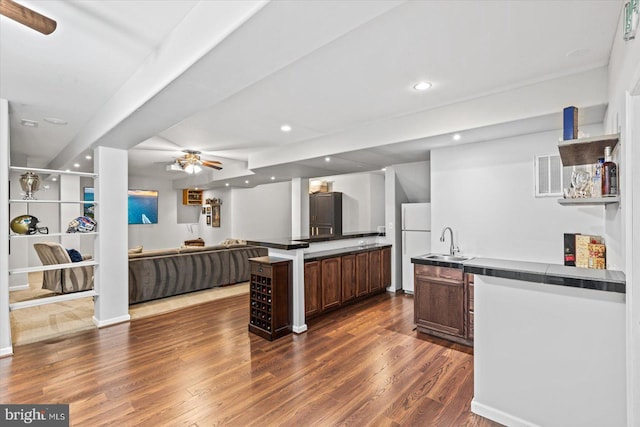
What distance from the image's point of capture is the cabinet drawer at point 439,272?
3412mm

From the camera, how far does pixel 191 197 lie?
10266 millimetres

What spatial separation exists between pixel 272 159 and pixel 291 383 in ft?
12.0

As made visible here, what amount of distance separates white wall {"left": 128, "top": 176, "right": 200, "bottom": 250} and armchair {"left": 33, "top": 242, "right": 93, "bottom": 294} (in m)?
3.82

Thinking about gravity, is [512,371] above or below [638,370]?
below

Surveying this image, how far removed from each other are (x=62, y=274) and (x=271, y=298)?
404 centimetres

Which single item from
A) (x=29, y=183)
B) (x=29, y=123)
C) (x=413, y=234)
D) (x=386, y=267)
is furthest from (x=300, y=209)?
(x=29, y=123)

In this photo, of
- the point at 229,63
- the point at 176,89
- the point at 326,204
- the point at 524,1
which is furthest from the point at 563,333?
the point at 326,204

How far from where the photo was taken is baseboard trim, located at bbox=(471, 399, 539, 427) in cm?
199

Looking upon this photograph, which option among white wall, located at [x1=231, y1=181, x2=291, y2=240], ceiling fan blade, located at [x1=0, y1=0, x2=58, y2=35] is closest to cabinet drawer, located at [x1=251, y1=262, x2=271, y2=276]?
ceiling fan blade, located at [x1=0, y1=0, x2=58, y2=35]

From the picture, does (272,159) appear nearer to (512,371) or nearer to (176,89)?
Result: (176,89)

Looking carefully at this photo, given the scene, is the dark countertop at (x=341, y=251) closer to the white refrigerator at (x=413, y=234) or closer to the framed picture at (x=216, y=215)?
the white refrigerator at (x=413, y=234)

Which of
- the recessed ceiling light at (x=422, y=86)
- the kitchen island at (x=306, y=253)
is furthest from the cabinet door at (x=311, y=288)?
the recessed ceiling light at (x=422, y=86)

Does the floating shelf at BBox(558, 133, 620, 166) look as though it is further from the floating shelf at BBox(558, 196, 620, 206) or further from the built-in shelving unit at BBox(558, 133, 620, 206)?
the floating shelf at BBox(558, 196, 620, 206)

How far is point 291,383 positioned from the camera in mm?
2525
